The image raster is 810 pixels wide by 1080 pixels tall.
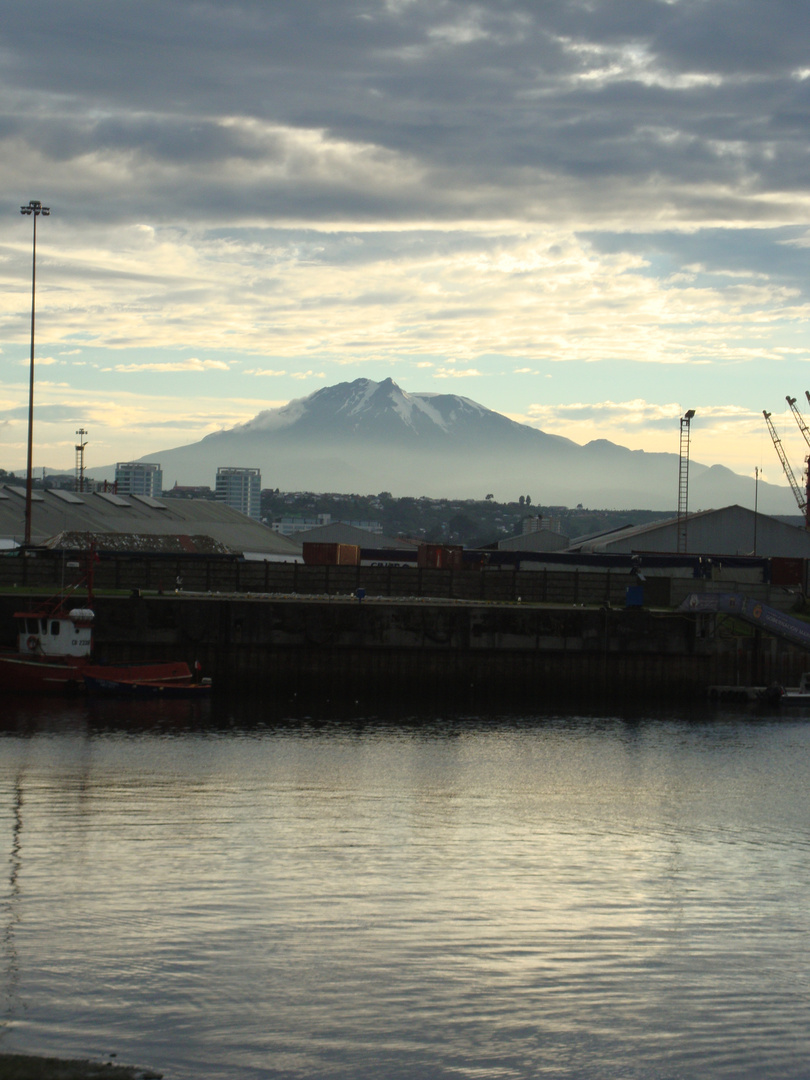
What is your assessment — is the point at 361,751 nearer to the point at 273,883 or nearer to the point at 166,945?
the point at 273,883

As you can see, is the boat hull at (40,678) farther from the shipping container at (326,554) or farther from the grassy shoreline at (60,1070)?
the shipping container at (326,554)

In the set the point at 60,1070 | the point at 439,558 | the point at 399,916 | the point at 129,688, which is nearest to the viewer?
the point at 60,1070

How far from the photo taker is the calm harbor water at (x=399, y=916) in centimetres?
1616

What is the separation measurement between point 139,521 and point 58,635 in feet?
221

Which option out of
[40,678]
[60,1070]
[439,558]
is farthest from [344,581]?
[60,1070]

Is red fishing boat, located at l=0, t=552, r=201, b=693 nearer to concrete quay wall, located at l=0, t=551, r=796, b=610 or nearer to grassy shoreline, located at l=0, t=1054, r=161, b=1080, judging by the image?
concrete quay wall, located at l=0, t=551, r=796, b=610

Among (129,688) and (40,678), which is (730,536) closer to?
(129,688)

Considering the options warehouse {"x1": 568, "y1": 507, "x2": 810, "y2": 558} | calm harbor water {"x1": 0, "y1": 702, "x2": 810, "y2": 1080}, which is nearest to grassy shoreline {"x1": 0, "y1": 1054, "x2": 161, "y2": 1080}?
calm harbor water {"x1": 0, "y1": 702, "x2": 810, "y2": 1080}

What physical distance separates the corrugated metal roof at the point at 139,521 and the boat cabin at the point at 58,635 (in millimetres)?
43604

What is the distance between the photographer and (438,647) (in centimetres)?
6488

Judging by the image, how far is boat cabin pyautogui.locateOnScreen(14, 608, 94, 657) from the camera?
57531mm

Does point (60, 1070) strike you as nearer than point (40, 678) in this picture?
Yes

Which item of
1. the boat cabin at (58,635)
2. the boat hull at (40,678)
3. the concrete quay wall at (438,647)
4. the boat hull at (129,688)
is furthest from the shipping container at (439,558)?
the boat hull at (40,678)

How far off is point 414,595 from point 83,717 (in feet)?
102
